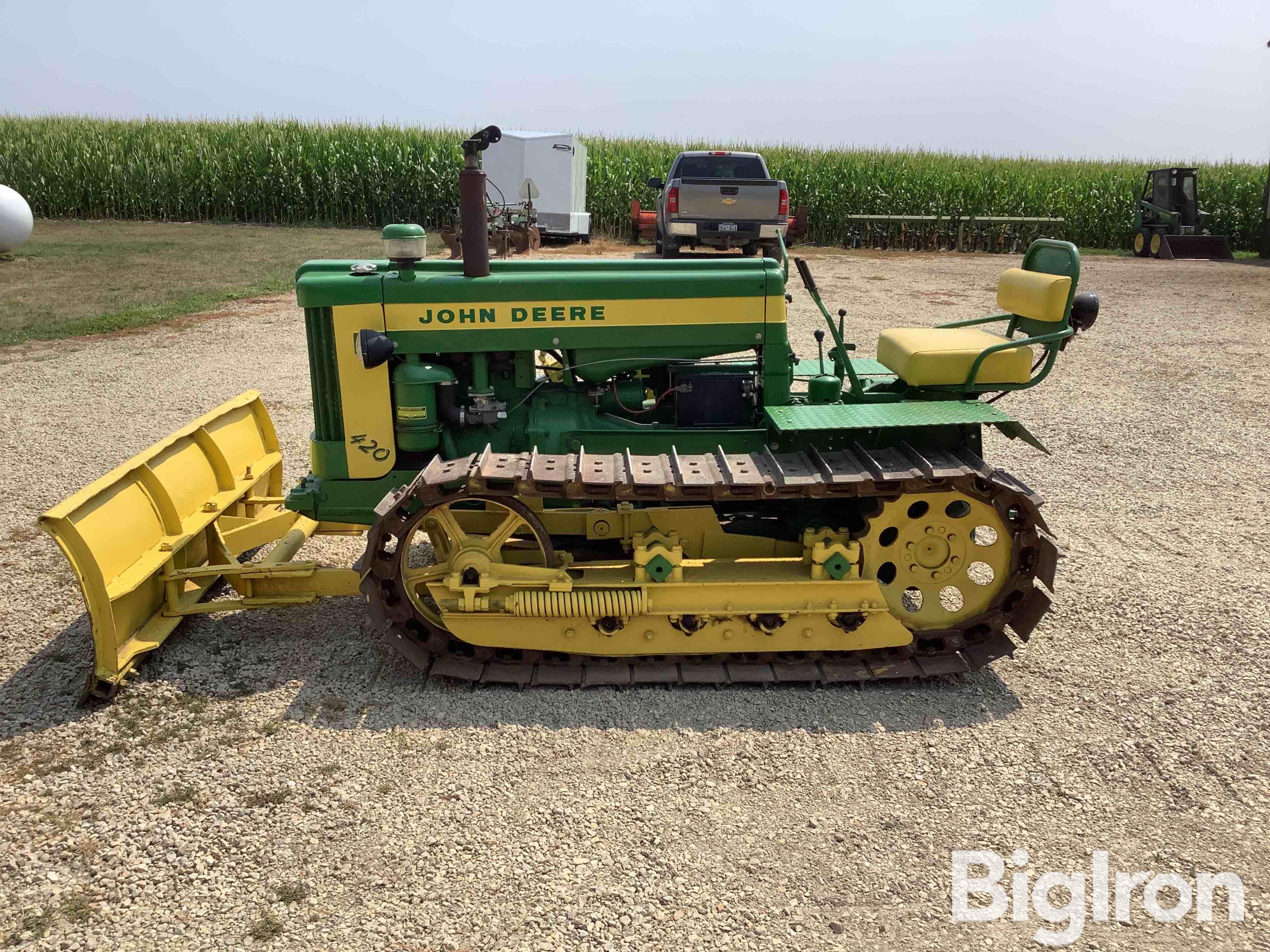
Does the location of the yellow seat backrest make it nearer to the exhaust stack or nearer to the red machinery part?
the exhaust stack

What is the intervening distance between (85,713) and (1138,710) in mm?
4623

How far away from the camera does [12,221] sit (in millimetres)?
17297

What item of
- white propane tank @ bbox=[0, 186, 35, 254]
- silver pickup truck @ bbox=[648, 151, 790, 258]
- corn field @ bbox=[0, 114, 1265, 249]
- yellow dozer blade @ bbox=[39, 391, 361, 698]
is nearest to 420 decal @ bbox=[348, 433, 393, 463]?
yellow dozer blade @ bbox=[39, 391, 361, 698]

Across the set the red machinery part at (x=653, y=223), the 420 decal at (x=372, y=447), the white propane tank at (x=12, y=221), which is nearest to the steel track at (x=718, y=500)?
the 420 decal at (x=372, y=447)

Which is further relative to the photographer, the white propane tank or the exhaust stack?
the white propane tank

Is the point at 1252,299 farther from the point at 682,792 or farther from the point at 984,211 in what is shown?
the point at 682,792

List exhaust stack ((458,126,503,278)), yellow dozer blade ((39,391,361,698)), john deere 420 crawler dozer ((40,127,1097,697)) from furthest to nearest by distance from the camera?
exhaust stack ((458,126,503,278))
john deere 420 crawler dozer ((40,127,1097,697))
yellow dozer blade ((39,391,361,698))

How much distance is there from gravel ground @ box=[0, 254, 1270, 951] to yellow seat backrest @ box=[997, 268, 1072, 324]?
1605 mm

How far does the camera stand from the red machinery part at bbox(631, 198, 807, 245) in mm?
21156

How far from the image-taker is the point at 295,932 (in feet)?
9.59

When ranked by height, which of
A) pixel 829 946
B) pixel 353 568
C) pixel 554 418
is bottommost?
pixel 829 946

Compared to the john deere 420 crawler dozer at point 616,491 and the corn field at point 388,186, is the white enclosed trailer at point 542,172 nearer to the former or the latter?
the corn field at point 388,186

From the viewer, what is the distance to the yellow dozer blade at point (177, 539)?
4.11 metres

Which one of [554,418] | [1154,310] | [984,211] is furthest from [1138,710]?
[984,211]
